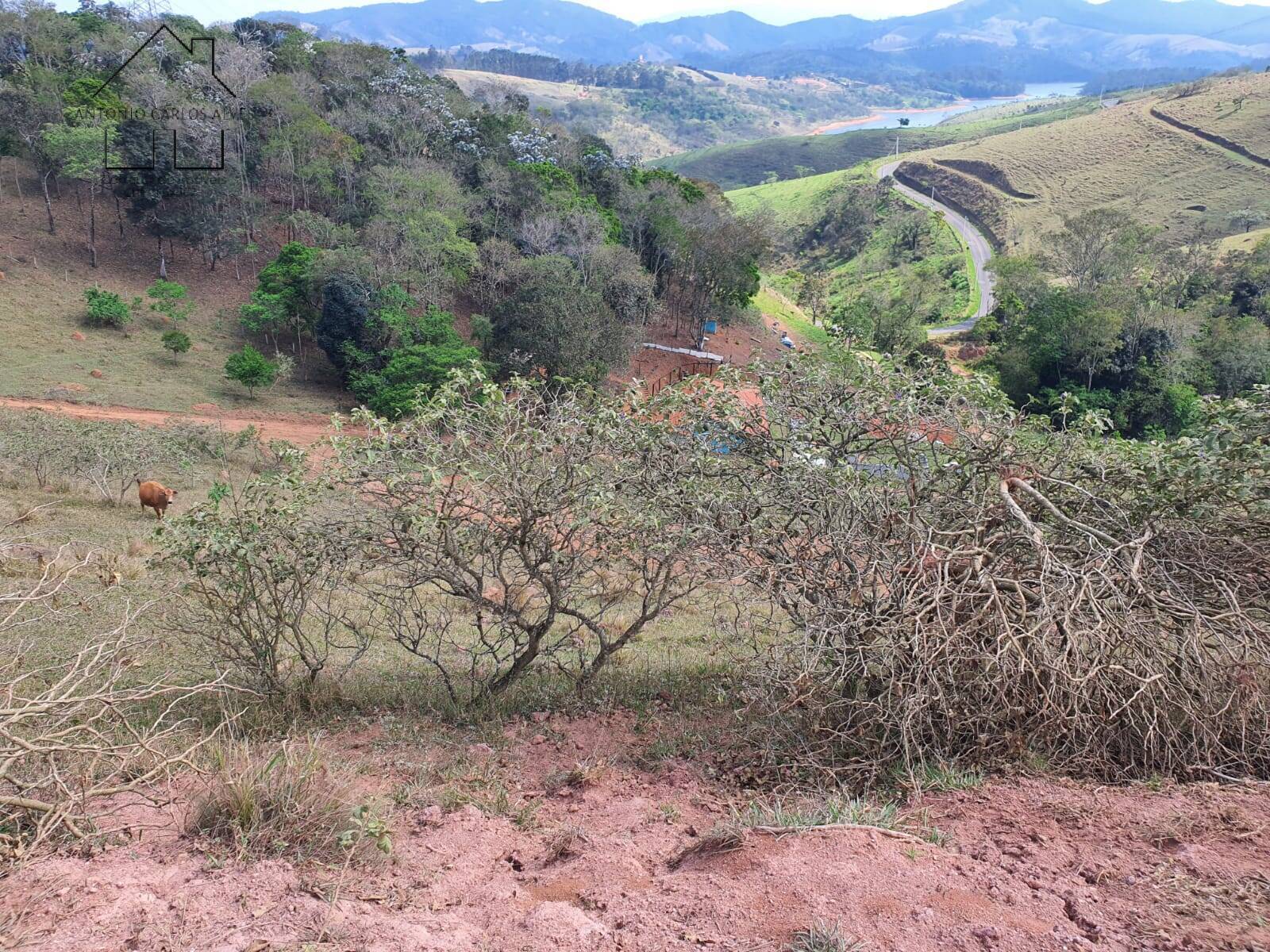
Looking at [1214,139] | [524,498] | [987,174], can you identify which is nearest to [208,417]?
[524,498]

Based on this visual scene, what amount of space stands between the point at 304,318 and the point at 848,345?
80.4ft

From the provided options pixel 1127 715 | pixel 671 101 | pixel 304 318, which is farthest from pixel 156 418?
pixel 671 101

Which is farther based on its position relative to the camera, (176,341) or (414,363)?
(176,341)

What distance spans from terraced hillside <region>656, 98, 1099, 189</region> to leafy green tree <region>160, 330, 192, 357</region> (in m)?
90.7

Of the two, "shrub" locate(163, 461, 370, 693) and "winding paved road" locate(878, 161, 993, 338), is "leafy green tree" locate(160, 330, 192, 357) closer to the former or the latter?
"shrub" locate(163, 461, 370, 693)

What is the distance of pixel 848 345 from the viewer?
25.2 ft

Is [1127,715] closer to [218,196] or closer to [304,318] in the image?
[304,318]

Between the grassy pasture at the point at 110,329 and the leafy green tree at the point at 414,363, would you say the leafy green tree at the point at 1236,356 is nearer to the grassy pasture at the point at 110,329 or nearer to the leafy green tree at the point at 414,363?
the leafy green tree at the point at 414,363

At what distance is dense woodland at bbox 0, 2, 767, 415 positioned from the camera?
25953 mm

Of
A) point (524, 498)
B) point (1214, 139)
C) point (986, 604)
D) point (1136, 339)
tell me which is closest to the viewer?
point (986, 604)

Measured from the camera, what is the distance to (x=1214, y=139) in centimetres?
6850

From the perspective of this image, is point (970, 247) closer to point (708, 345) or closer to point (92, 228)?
point (708, 345)

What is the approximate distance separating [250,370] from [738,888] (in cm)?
2389

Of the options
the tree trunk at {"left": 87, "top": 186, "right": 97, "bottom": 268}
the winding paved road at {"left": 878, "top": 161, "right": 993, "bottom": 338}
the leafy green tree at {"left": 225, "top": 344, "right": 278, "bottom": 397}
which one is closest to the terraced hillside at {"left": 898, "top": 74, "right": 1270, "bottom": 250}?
the winding paved road at {"left": 878, "top": 161, "right": 993, "bottom": 338}
